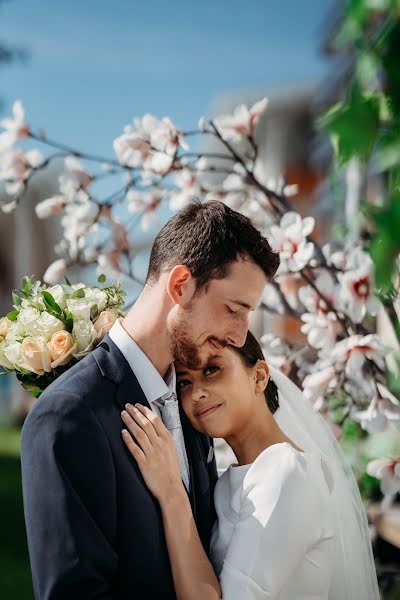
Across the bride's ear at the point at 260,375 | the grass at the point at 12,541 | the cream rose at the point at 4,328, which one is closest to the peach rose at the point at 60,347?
the cream rose at the point at 4,328

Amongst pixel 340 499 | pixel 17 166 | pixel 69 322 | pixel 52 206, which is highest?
pixel 17 166

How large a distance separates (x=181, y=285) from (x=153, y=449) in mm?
418

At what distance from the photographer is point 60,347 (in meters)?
2.08

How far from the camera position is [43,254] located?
2202 cm

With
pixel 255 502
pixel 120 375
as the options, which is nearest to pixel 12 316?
pixel 120 375

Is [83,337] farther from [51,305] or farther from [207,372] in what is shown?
[207,372]

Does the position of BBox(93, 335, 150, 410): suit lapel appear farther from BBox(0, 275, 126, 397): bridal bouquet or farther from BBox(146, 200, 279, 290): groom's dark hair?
BBox(146, 200, 279, 290): groom's dark hair

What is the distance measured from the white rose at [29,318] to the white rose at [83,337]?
111mm

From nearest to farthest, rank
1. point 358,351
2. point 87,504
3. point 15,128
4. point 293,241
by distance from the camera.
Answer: point 87,504, point 358,351, point 293,241, point 15,128

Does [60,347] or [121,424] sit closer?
[121,424]

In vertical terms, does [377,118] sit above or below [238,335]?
above

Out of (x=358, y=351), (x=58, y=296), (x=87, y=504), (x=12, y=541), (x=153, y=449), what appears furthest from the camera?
(x=12, y=541)

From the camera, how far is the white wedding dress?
6.29 ft

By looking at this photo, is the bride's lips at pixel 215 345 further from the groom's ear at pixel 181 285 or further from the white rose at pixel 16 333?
the white rose at pixel 16 333
